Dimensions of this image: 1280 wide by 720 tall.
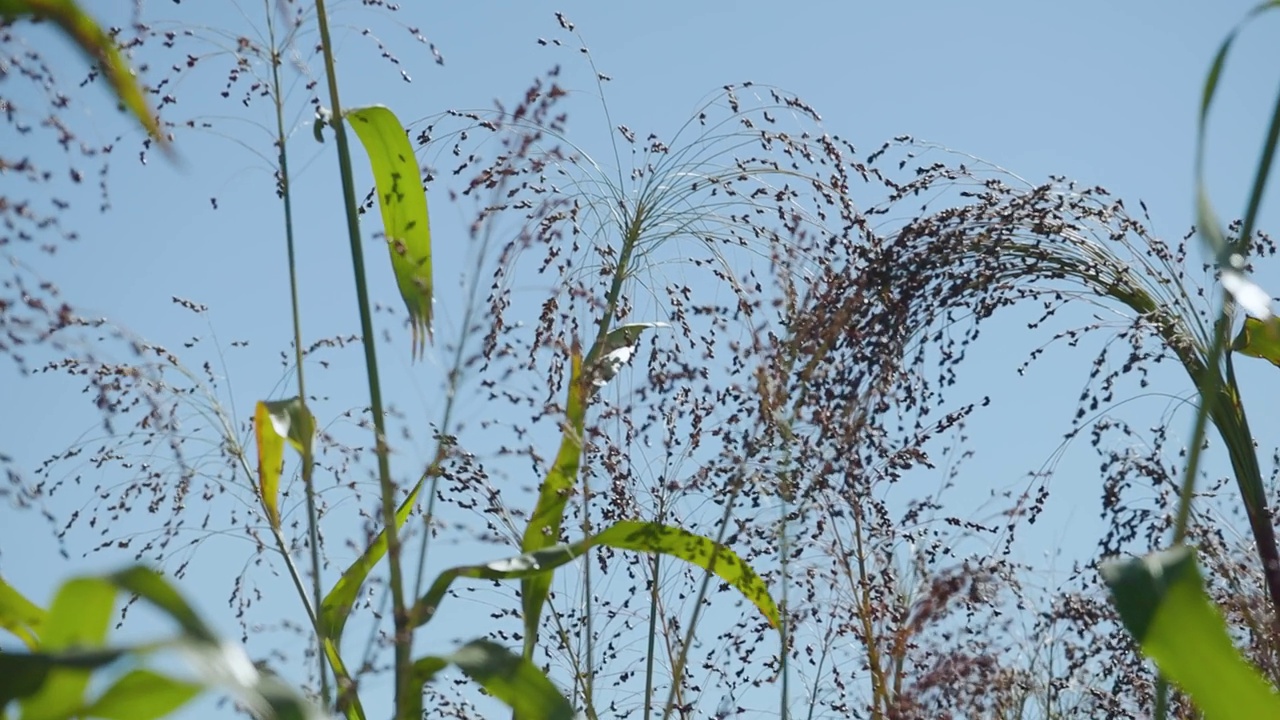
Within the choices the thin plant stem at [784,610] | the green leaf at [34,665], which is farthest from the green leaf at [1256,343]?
the green leaf at [34,665]

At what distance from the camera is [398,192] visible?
2.06 meters

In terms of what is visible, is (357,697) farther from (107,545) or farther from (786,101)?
(786,101)

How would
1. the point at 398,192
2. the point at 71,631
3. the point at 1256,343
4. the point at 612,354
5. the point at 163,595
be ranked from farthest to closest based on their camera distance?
1. the point at 1256,343
2. the point at 612,354
3. the point at 398,192
4. the point at 71,631
5. the point at 163,595

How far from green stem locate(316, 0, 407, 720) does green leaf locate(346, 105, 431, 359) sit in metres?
0.10

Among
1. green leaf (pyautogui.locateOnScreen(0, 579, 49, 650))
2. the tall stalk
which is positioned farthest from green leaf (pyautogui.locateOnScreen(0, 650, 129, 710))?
green leaf (pyautogui.locateOnScreen(0, 579, 49, 650))

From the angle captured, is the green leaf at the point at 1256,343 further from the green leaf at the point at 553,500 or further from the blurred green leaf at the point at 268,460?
the blurred green leaf at the point at 268,460

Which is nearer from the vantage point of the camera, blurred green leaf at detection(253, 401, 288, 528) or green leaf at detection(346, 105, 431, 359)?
green leaf at detection(346, 105, 431, 359)

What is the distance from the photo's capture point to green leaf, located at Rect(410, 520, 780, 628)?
169cm

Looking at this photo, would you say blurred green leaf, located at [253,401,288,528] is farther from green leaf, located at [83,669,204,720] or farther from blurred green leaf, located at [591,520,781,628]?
green leaf, located at [83,669,204,720]

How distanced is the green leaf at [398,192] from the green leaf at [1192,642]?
1.10 m

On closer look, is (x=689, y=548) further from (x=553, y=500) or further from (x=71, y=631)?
(x=71, y=631)

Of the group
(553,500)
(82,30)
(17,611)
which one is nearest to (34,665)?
(82,30)

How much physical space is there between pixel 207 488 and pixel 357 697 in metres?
1.33

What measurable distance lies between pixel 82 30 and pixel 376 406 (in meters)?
0.77
